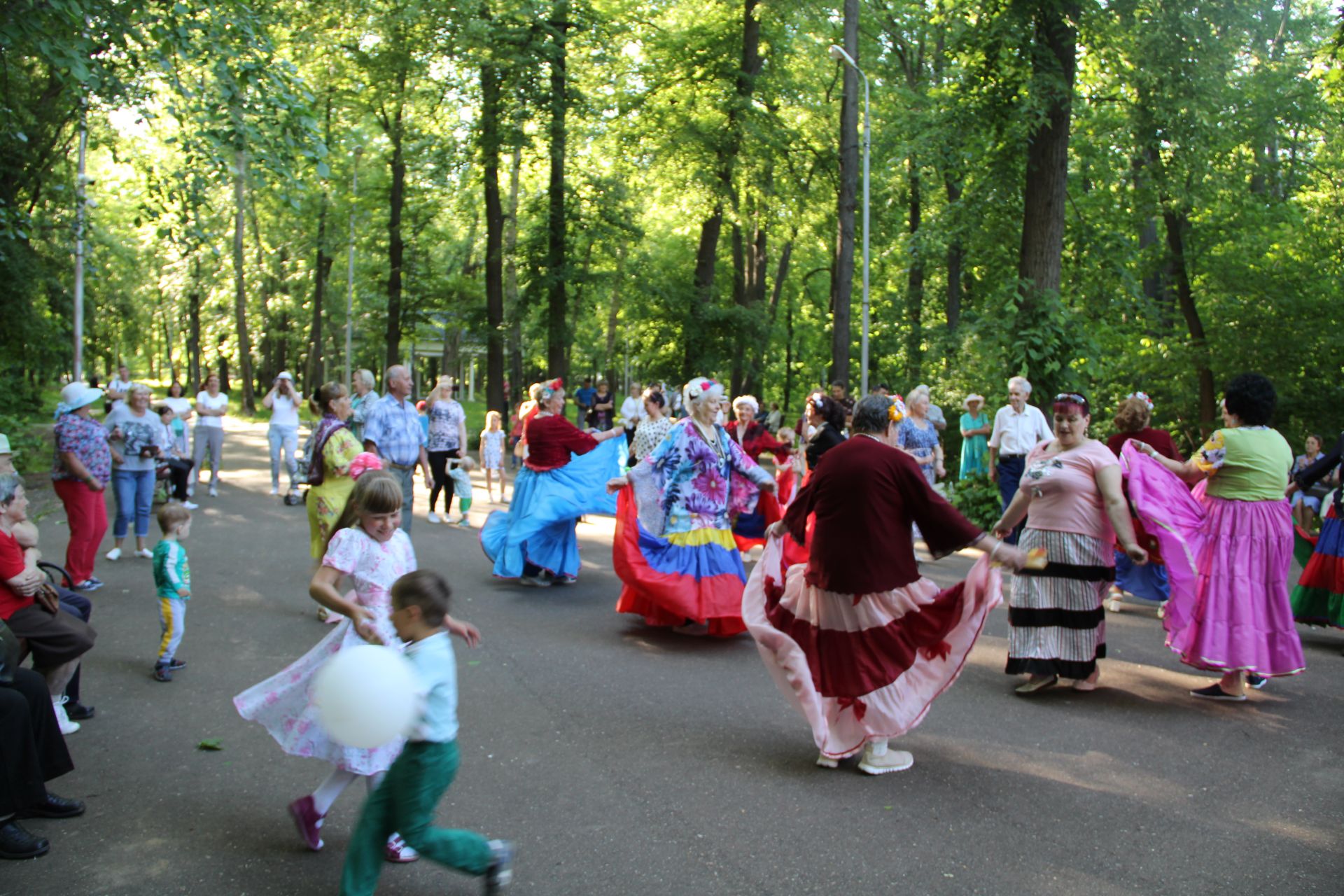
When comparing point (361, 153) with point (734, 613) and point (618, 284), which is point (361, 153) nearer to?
point (618, 284)

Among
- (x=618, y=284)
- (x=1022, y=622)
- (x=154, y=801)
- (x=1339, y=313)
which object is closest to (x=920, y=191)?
(x=618, y=284)

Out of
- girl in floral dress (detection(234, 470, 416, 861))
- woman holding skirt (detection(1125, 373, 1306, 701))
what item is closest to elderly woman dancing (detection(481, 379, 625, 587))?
woman holding skirt (detection(1125, 373, 1306, 701))

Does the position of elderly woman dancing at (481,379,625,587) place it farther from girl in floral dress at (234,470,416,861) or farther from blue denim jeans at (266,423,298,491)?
blue denim jeans at (266,423,298,491)

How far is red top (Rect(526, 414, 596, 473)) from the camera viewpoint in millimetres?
10594

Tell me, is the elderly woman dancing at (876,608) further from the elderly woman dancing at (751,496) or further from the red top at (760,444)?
the red top at (760,444)

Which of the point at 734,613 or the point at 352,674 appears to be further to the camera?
the point at 734,613

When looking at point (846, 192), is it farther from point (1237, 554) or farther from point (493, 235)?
point (1237, 554)

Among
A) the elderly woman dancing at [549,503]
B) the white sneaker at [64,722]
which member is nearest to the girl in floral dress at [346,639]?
the white sneaker at [64,722]

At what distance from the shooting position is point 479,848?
3.71m

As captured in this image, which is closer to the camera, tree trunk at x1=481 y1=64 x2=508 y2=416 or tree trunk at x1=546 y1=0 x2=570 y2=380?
tree trunk at x1=481 y1=64 x2=508 y2=416

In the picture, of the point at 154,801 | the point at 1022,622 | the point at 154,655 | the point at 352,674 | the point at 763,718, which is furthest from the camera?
the point at 154,655

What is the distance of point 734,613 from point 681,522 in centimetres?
79

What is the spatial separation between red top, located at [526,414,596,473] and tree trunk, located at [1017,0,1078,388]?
685 cm

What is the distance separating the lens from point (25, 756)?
4.47 m
